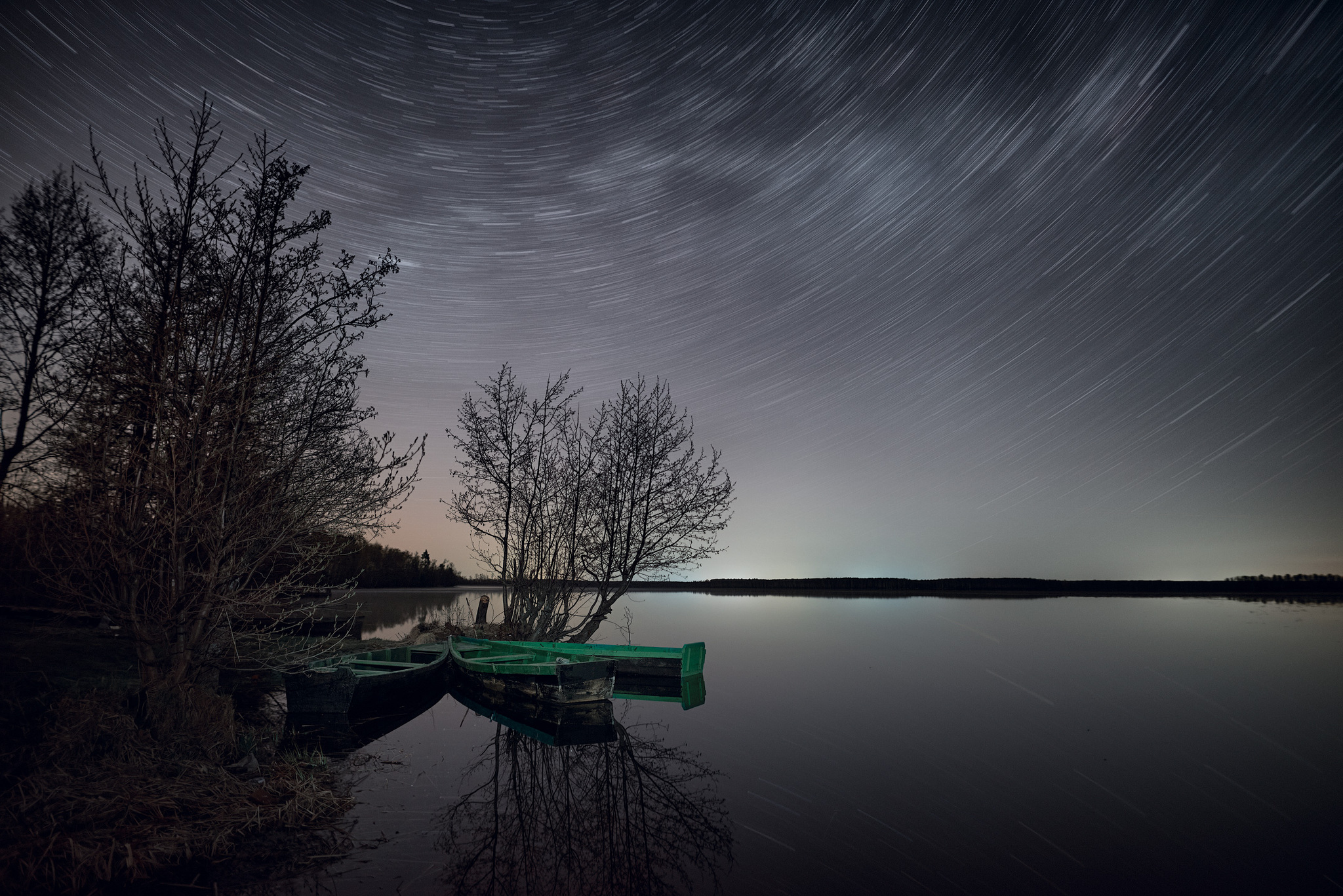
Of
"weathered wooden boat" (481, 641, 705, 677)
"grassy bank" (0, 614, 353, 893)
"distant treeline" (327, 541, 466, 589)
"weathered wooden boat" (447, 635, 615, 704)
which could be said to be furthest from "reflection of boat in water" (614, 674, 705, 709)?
"distant treeline" (327, 541, 466, 589)

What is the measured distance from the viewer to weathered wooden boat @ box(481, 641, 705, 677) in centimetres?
1895

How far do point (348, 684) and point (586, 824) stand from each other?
760 centimetres

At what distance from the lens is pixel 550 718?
578 inches

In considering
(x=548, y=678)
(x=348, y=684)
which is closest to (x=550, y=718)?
(x=548, y=678)

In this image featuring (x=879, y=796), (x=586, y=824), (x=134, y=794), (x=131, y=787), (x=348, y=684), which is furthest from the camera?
(x=348, y=684)

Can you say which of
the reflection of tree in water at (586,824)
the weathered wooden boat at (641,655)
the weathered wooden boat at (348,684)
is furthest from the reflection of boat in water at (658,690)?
the reflection of tree in water at (586,824)

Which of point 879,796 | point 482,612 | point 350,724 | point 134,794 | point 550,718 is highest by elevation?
point 482,612

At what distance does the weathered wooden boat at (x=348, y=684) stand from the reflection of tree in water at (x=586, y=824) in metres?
3.50

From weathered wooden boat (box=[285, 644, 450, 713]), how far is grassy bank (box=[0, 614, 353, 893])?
2.50 meters

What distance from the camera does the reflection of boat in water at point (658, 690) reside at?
18.4 meters

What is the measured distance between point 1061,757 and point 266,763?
47.8ft

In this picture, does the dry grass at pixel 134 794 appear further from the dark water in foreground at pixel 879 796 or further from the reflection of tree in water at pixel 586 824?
the reflection of tree in water at pixel 586 824

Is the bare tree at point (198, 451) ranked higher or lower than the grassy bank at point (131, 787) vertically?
higher

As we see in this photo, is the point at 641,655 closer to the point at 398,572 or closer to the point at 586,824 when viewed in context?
the point at 586,824
